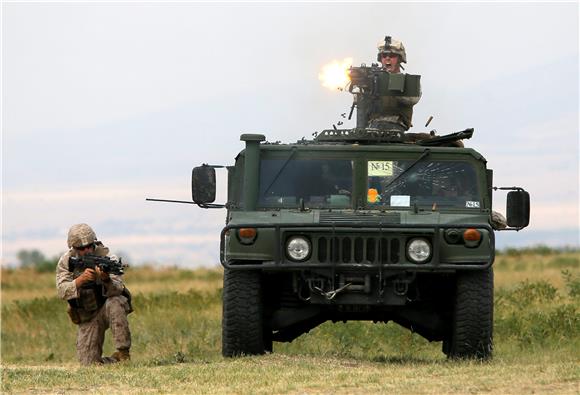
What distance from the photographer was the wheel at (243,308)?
42.0ft

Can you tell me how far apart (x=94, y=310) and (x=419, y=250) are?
2959mm

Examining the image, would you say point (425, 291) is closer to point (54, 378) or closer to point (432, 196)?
point (432, 196)

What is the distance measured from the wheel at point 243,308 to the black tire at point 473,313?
1.66 metres

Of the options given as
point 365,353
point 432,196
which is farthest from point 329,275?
point 365,353

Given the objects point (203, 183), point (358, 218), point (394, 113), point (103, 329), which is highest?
point (394, 113)

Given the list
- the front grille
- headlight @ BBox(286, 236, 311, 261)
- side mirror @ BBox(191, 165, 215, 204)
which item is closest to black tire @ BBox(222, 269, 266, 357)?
headlight @ BBox(286, 236, 311, 261)

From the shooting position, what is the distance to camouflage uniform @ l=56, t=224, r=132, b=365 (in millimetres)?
13203

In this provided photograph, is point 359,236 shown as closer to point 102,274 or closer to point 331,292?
point 331,292

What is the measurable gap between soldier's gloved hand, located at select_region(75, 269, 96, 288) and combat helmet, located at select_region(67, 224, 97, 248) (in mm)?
280

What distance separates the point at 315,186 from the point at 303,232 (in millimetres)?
A: 1019

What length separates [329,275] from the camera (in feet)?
41.1

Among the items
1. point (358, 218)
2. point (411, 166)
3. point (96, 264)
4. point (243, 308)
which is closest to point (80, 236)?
point (96, 264)

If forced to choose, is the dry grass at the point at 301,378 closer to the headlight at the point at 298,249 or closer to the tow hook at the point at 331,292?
the tow hook at the point at 331,292

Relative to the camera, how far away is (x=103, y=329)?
13.4 meters
